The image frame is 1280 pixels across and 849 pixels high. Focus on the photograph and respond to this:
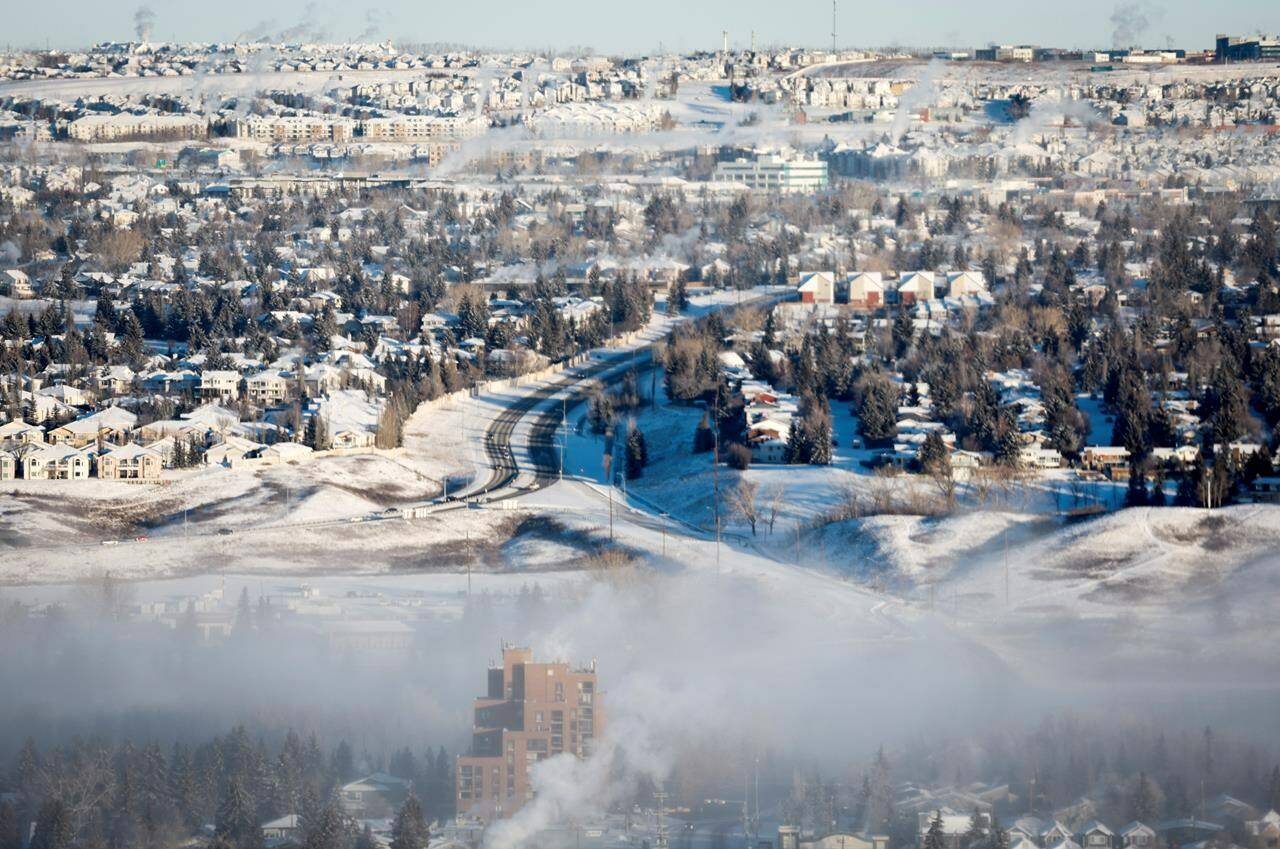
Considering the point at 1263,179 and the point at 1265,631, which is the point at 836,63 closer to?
the point at 1263,179

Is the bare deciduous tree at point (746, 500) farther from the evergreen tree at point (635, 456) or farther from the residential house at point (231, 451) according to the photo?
the residential house at point (231, 451)

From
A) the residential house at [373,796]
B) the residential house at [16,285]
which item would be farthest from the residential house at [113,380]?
the residential house at [373,796]

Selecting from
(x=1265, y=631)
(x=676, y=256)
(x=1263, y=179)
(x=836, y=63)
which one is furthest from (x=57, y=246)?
(x=836, y=63)

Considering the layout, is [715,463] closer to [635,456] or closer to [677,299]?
[635,456]

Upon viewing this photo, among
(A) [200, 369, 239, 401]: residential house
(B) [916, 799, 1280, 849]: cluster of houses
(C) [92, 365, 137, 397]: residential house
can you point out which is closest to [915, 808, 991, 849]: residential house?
(B) [916, 799, 1280, 849]: cluster of houses

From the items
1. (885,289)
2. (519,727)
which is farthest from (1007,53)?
(519,727)

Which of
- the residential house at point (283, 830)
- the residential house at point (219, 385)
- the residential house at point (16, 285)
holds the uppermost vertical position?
the residential house at point (16, 285)

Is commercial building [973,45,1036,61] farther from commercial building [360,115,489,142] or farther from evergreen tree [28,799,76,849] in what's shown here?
evergreen tree [28,799,76,849]
